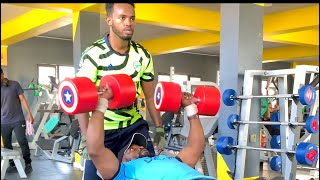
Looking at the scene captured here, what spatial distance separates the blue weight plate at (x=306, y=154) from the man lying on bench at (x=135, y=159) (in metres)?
1.01

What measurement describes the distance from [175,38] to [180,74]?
257 centimetres

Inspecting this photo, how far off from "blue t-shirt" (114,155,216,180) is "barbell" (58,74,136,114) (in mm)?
233

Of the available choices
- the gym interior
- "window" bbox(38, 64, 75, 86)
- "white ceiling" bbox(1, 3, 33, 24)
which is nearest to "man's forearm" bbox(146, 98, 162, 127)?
the gym interior

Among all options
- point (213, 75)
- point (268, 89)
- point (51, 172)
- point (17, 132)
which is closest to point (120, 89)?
point (17, 132)

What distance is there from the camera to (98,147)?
1.31m

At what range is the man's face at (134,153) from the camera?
4.87 ft

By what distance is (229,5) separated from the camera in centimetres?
314

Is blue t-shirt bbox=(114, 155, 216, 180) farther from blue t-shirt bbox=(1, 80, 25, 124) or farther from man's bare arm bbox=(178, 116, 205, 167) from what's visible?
blue t-shirt bbox=(1, 80, 25, 124)

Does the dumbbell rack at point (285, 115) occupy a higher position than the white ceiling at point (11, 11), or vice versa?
the white ceiling at point (11, 11)

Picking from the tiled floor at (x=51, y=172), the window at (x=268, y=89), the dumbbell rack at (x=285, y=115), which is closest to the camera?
the dumbbell rack at (x=285, y=115)

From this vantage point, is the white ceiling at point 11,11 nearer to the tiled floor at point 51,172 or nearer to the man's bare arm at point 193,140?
the tiled floor at point 51,172

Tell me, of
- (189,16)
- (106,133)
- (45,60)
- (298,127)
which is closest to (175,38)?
(189,16)

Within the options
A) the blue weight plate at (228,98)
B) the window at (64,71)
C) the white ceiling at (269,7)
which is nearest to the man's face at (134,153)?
the blue weight plate at (228,98)

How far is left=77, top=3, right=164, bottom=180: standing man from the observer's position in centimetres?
145
